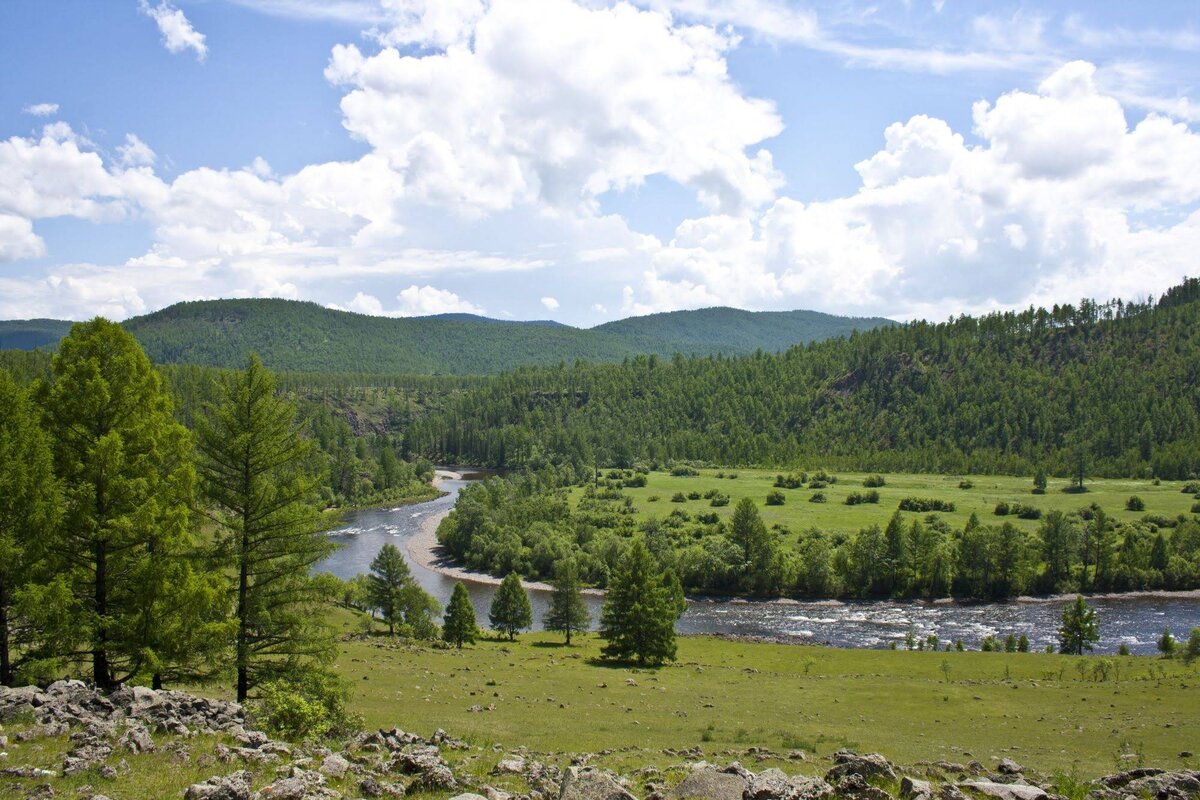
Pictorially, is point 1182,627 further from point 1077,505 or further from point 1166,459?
point 1166,459

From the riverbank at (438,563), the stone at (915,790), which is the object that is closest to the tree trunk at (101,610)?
the stone at (915,790)

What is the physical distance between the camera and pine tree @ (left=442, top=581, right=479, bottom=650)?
6562 centimetres

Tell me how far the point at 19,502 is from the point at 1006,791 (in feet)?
86.4

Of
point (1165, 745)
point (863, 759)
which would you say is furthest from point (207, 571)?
point (1165, 745)

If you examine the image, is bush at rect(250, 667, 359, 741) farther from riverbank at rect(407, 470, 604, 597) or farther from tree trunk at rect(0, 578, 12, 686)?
riverbank at rect(407, 470, 604, 597)

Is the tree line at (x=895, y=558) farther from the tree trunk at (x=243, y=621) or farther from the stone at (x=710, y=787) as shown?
the stone at (x=710, y=787)

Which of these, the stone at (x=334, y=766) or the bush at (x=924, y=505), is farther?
the bush at (x=924, y=505)

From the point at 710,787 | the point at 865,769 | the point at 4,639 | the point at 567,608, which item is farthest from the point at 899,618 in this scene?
the point at 4,639

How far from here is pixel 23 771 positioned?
47.4 ft

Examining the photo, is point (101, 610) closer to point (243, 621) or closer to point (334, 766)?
point (243, 621)

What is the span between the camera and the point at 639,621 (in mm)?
61188

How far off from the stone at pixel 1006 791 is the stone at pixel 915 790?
1442 mm

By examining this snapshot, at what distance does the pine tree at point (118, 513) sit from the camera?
68.3ft

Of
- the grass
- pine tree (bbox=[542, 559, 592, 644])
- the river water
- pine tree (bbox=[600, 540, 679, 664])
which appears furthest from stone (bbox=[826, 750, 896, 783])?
the river water
